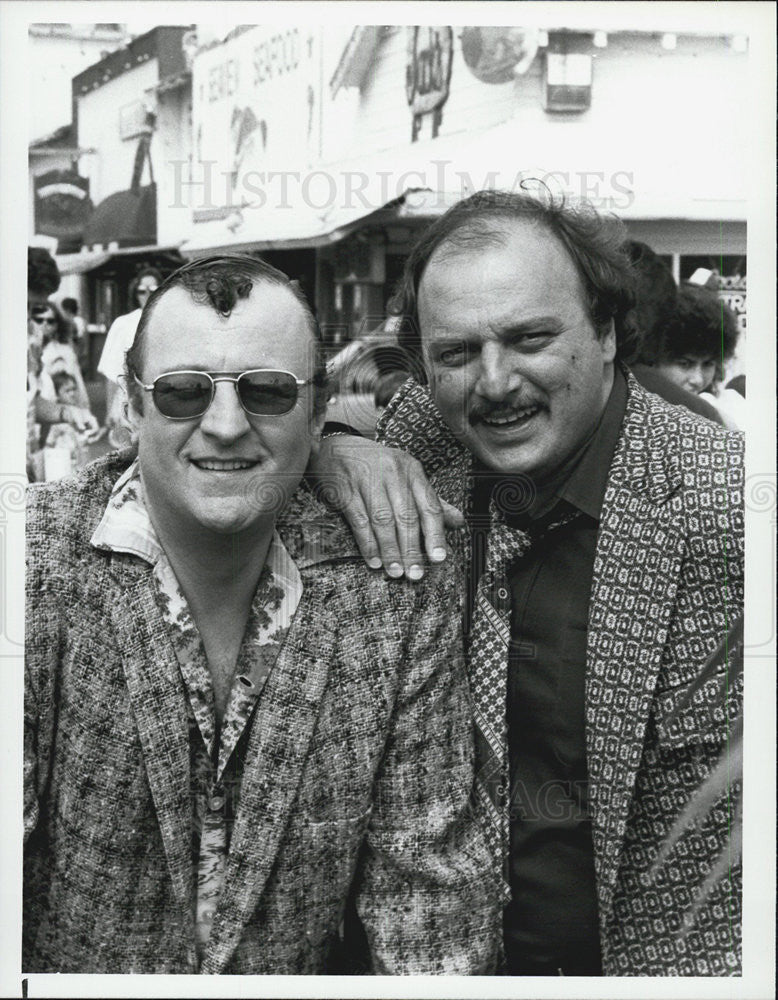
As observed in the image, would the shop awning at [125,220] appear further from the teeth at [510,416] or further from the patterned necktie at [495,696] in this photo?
the patterned necktie at [495,696]

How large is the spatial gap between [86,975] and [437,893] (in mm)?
972

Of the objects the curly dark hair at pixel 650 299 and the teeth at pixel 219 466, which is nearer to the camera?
the teeth at pixel 219 466

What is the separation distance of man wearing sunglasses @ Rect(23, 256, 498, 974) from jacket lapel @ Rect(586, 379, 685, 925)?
0.32 meters

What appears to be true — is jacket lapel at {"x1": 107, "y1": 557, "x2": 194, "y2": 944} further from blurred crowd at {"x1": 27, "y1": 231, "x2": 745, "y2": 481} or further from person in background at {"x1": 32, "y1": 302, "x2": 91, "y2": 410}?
person in background at {"x1": 32, "y1": 302, "x2": 91, "y2": 410}

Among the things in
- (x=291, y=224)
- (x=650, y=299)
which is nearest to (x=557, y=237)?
(x=650, y=299)

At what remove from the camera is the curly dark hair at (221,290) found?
240 cm

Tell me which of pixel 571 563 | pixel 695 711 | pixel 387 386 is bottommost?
pixel 695 711

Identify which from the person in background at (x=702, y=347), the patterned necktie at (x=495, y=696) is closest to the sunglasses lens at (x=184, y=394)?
the patterned necktie at (x=495, y=696)

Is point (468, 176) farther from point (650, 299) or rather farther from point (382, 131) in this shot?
point (650, 299)

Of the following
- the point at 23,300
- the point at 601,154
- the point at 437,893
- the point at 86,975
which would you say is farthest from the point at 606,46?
the point at 86,975

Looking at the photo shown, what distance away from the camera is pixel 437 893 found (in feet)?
8.28

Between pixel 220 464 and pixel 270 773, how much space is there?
2.50 ft

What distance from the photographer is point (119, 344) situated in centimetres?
274

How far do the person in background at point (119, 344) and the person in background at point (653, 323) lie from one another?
1.31m
